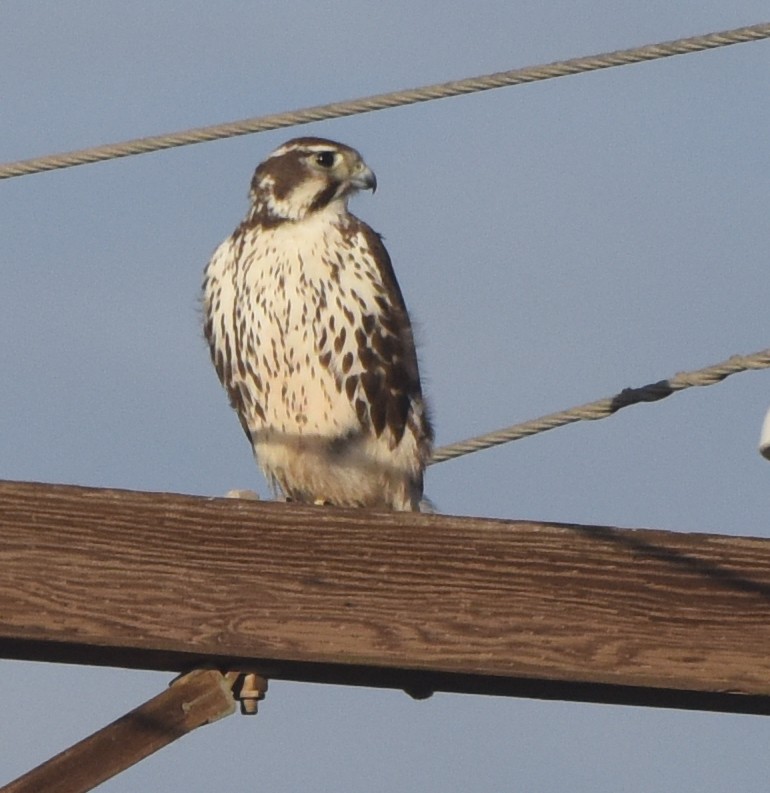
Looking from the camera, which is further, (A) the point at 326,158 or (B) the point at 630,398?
(A) the point at 326,158

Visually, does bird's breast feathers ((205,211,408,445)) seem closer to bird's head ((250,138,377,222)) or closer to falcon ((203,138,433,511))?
falcon ((203,138,433,511))

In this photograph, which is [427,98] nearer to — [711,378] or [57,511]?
[711,378]

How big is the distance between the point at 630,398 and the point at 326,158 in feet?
11.1

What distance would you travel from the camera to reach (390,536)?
276cm

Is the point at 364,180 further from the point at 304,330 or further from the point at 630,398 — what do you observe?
the point at 630,398

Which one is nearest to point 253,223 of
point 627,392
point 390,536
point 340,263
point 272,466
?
point 340,263

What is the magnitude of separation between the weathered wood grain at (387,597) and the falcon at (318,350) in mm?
3123

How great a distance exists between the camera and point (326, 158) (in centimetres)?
682

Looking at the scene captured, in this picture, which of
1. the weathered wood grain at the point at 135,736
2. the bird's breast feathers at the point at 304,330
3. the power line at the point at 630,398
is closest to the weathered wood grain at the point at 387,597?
the weathered wood grain at the point at 135,736

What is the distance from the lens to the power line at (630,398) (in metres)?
3.36

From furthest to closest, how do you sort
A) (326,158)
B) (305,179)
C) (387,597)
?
(326,158)
(305,179)
(387,597)

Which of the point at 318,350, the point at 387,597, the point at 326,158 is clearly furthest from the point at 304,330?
the point at 387,597

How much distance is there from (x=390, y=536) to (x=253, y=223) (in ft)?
12.3

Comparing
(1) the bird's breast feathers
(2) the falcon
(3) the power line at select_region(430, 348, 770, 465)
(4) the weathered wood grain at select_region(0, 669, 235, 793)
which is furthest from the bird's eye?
(4) the weathered wood grain at select_region(0, 669, 235, 793)
